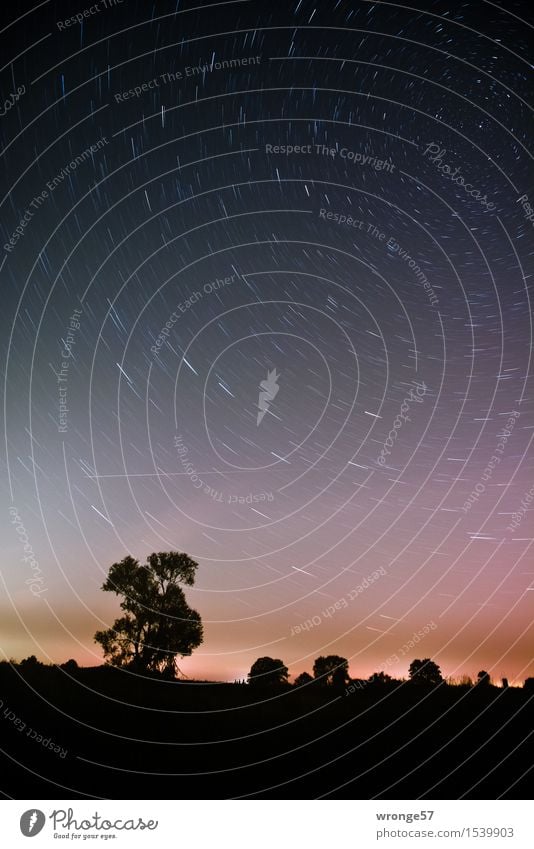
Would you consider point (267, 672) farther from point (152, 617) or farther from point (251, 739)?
point (152, 617)

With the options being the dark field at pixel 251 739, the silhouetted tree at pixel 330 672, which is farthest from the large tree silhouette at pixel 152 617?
the silhouetted tree at pixel 330 672

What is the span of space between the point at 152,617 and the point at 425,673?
21.5 feet

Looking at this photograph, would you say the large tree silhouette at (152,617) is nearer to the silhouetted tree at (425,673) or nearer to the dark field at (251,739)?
the dark field at (251,739)

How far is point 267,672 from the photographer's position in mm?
15594

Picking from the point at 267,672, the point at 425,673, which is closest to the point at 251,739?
the point at 267,672

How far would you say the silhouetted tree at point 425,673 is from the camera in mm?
15336

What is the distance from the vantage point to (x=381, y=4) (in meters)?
13.5

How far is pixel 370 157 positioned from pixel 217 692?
38.7 feet

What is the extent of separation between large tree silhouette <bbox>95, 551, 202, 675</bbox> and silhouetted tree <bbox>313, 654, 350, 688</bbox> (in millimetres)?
2737

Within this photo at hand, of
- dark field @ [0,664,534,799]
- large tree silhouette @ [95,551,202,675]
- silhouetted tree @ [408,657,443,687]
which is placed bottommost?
dark field @ [0,664,534,799]

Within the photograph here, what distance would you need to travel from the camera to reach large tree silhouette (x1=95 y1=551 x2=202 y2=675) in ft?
54.1

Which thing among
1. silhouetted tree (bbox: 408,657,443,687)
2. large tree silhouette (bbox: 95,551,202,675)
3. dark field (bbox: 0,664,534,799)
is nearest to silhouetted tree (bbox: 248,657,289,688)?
dark field (bbox: 0,664,534,799)

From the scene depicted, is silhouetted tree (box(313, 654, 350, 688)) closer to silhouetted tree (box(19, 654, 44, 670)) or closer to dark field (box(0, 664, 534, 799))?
dark field (box(0, 664, 534, 799))
